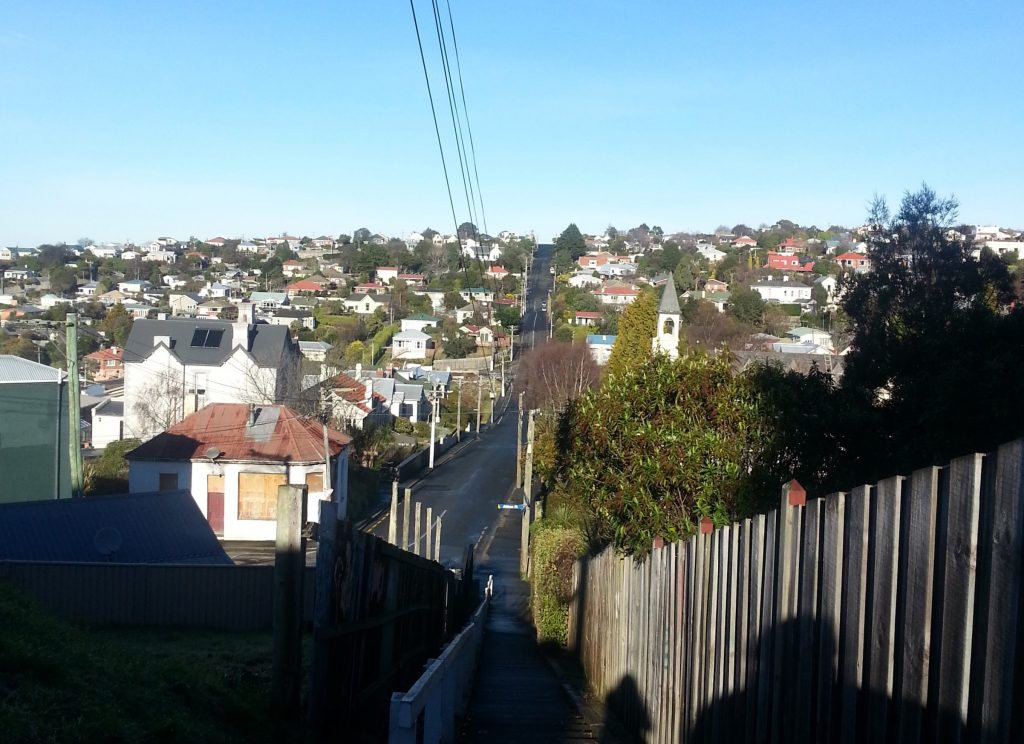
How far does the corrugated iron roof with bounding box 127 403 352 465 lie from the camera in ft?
125

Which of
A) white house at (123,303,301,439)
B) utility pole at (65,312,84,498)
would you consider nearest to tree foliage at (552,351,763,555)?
utility pole at (65,312,84,498)

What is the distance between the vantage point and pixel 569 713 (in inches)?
366

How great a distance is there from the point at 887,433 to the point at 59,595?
1214cm

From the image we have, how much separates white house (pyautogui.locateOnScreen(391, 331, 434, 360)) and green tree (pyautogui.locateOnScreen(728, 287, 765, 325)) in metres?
28.8

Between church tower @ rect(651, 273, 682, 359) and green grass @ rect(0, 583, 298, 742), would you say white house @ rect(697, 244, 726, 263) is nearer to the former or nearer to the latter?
church tower @ rect(651, 273, 682, 359)

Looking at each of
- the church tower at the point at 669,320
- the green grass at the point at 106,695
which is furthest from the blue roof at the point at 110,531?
the church tower at the point at 669,320

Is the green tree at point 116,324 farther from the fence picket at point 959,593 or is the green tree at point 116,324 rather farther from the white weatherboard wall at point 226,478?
the fence picket at point 959,593

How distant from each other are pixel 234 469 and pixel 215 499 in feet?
4.37

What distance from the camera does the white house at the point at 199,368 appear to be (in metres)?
53.2

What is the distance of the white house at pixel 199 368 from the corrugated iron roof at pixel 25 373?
71.8ft

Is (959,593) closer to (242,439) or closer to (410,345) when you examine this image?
(242,439)

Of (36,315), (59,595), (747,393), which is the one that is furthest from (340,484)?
(36,315)

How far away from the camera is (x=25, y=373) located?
93.2ft

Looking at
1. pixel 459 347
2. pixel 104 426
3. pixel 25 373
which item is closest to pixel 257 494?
pixel 25 373
